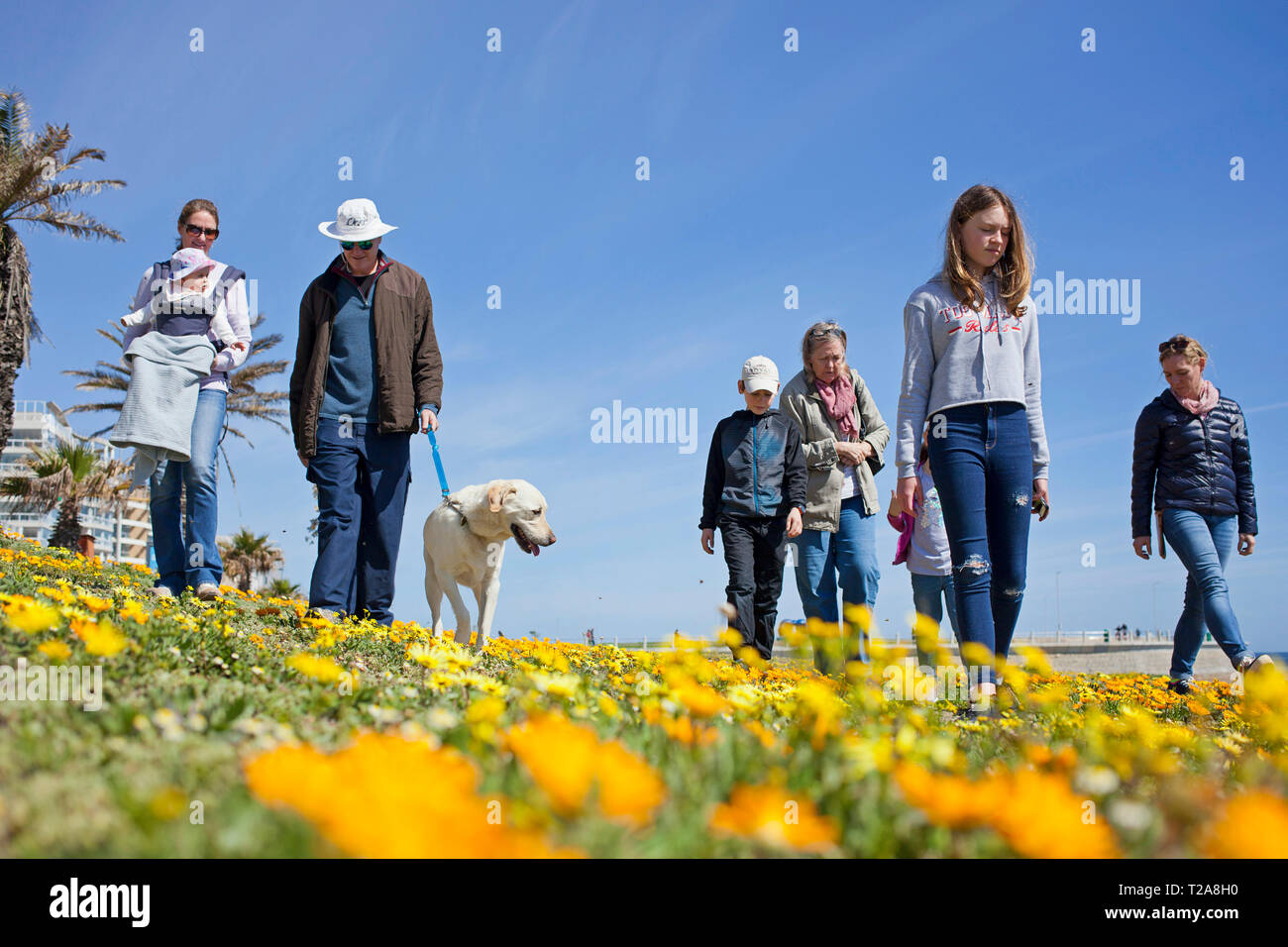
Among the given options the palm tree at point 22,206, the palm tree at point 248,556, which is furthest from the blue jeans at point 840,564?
the palm tree at point 248,556

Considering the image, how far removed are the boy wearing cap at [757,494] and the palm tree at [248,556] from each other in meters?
31.3

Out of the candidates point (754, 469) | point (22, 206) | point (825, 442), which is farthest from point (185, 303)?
point (22, 206)

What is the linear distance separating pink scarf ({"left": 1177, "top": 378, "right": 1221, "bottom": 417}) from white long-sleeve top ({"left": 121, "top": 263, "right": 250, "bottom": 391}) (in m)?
7.50

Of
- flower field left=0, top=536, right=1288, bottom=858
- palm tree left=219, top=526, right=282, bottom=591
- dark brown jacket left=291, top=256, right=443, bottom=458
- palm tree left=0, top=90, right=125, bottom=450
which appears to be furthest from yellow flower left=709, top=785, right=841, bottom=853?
palm tree left=219, top=526, right=282, bottom=591

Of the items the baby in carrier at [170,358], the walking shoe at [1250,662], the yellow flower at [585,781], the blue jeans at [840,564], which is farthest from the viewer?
the blue jeans at [840,564]

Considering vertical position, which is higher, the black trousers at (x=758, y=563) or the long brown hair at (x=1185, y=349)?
the long brown hair at (x=1185, y=349)

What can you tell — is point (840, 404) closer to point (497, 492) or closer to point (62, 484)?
point (497, 492)

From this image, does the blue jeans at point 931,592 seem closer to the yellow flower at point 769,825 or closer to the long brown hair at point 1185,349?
the long brown hair at point 1185,349

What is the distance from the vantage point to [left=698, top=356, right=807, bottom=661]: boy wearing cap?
672cm

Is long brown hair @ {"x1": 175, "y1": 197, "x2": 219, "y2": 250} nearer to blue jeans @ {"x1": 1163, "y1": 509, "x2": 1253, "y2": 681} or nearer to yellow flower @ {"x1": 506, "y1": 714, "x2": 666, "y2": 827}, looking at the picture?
yellow flower @ {"x1": 506, "y1": 714, "x2": 666, "y2": 827}

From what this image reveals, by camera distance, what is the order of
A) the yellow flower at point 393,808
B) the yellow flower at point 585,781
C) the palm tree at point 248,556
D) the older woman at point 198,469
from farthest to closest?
1. the palm tree at point 248,556
2. the older woman at point 198,469
3. the yellow flower at point 585,781
4. the yellow flower at point 393,808

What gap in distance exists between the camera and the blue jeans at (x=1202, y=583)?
21.9 feet
